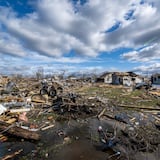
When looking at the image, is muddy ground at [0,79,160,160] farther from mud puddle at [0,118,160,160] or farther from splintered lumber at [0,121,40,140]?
splintered lumber at [0,121,40,140]

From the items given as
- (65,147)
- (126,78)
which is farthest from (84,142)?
(126,78)

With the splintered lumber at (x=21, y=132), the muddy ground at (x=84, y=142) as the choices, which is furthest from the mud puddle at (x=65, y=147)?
the splintered lumber at (x=21, y=132)

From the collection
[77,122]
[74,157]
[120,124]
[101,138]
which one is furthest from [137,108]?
[74,157]

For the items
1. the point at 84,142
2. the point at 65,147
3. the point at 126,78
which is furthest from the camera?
the point at 126,78

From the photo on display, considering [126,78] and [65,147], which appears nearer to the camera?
[65,147]

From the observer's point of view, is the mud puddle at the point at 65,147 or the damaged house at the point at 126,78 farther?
the damaged house at the point at 126,78

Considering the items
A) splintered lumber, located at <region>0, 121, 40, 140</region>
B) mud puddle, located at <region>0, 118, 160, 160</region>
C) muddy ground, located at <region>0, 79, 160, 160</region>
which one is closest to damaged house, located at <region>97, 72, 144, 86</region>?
muddy ground, located at <region>0, 79, 160, 160</region>

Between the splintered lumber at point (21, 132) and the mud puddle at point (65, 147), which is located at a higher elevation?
the splintered lumber at point (21, 132)

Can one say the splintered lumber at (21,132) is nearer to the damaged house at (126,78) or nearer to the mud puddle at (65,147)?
the mud puddle at (65,147)

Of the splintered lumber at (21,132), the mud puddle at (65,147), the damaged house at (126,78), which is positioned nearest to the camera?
the mud puddle at (65,147)

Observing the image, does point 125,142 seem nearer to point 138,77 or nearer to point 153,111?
point 153,111

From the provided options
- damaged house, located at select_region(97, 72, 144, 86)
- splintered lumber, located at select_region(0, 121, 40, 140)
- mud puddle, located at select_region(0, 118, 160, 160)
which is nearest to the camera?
mud puddle, located at select_region(0, 118, 160, 160)

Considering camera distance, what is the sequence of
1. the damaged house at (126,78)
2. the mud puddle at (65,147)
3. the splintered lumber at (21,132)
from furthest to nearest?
the damaged house at (126,78) < the splintered lumber at (21,132) < the mud puddle at (65,147)

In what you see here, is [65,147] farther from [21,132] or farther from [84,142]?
[21,132]
